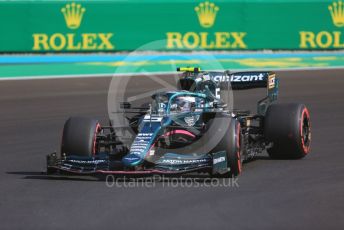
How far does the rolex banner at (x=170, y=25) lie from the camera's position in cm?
2506

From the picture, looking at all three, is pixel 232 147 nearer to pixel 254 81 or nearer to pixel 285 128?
pixel 285 128

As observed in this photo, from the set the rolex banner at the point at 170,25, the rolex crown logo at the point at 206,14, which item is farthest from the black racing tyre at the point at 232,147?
the rolex crown logo at the point at 206,14

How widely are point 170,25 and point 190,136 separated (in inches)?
674

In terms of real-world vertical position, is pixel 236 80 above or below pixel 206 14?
below

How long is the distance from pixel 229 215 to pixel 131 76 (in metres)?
16.5

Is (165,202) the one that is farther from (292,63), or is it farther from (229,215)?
(292,63)

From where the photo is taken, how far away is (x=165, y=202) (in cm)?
799

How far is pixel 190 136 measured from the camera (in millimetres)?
9891

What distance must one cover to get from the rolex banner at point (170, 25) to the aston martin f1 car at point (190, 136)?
14434mm

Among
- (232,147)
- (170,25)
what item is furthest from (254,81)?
(170,25)

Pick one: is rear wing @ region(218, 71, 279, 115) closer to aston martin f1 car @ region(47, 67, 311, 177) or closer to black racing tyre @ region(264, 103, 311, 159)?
aston martin f1 car @ region(47, 67, 311, 177)

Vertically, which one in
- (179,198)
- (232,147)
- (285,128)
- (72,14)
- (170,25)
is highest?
(72,14)

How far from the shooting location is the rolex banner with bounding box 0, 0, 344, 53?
25.1 metres

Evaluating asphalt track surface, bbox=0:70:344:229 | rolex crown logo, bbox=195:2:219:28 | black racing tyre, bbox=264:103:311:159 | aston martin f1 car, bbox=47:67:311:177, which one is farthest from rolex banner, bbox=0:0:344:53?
black racing tyre, bbox=264:103:311:159
